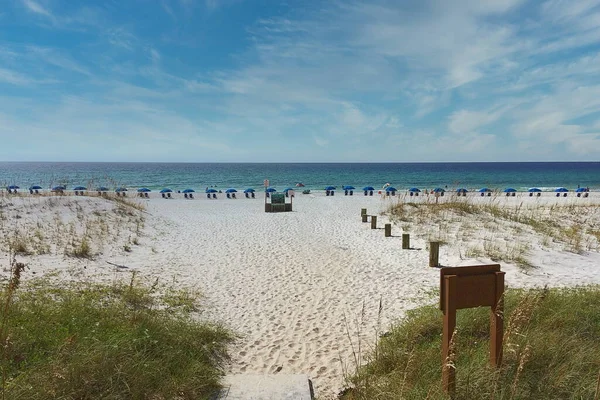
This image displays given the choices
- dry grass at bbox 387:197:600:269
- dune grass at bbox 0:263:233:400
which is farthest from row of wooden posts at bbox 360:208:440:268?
dune grass at bbox 0:263:233:400

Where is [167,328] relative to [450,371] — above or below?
below

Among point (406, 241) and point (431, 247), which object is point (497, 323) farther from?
point (406, 241)

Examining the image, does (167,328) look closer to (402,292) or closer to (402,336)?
(402,336)

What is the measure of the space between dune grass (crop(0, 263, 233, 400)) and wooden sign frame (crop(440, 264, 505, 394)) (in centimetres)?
239

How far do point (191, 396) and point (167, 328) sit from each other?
139cm

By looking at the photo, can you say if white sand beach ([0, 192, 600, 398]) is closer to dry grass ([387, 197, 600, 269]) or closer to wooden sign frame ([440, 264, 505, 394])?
dry grass ([387, 197, 600, 269])

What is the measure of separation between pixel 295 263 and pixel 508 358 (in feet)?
21.7

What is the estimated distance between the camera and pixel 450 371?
286 centimetres

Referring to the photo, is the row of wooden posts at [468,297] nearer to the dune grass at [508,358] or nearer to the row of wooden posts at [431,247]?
the dune grass at [508,358]

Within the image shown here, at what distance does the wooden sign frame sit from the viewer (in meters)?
2.83

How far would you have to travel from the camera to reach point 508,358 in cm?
331

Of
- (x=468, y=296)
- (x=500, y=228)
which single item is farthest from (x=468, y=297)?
(x=500, y=228)

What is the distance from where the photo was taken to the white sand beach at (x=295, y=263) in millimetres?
5117

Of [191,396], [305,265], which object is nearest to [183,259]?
[305,265]
